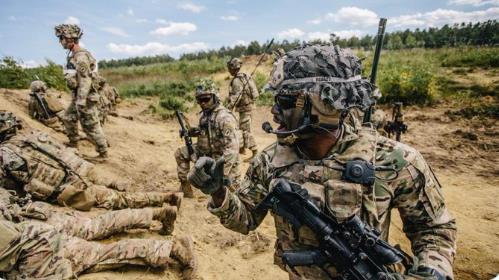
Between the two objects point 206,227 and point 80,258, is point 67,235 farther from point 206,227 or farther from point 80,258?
point 206,227

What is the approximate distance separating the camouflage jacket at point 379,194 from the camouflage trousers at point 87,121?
506 cm

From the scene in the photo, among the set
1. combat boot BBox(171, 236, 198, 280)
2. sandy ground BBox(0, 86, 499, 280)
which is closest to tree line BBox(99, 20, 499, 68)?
sandy ground BBox(0, 86, 499, 280)

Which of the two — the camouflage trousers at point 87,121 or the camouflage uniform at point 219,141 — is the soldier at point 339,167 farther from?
the camouflage trousers at point 87,121

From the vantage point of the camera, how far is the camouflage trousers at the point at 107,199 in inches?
166

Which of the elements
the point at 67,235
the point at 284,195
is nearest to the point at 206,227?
the point at 67,235

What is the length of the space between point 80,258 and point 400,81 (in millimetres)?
11378

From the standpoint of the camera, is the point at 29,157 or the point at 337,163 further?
the point at 29,157

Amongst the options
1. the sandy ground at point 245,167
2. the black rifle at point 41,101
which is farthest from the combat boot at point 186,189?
the black rifle at point 41,101

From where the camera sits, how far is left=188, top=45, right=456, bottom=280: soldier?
60.2 inches

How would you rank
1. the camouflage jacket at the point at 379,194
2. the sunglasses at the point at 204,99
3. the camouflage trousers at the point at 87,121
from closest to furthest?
the camouflage jacket at the point at 379,194 < the sunglasses at the point at 204,99 < the camouflage trousers at the point at 87,121

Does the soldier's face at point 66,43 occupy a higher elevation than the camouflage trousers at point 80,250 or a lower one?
higher

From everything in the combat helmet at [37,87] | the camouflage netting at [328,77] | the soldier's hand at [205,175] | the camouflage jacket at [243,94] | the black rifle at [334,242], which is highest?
the camouflage netting at [328,77]

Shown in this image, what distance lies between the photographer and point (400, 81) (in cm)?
1163

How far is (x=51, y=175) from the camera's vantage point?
13.3 feet
